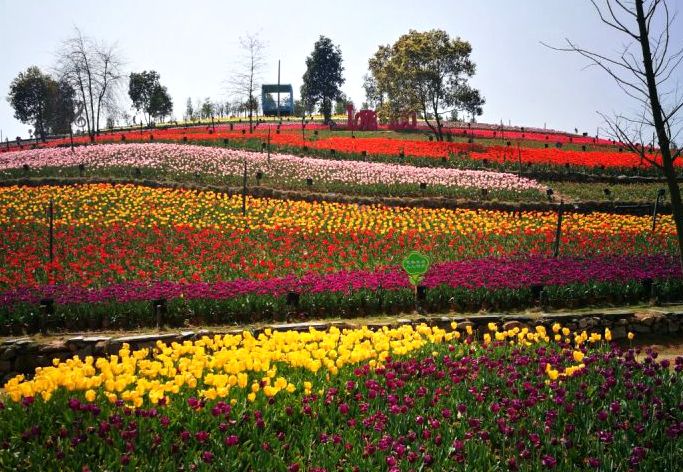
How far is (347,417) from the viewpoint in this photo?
5316 mm

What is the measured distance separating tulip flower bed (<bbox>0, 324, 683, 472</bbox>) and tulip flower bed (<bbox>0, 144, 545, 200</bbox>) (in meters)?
15.9

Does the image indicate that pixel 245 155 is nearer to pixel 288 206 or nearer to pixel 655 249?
pixel 288 206

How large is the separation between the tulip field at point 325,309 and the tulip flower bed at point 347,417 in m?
0.03

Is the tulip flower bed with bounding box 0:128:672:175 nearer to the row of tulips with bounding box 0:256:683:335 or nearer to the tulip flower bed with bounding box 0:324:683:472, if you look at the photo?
the row of tulips with bounding box 0:256:683:335

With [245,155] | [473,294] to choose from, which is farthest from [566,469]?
[245,155]

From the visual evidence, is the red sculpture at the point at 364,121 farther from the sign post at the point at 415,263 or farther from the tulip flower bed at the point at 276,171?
the sign post at the point at 415,263

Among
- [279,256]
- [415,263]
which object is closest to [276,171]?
[279,256]

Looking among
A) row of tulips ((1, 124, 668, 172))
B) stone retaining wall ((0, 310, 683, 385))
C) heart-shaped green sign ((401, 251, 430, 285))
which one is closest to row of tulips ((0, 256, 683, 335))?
stone retaining wall ((0, 310, 683, 385))

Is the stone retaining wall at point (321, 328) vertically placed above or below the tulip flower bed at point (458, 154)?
below

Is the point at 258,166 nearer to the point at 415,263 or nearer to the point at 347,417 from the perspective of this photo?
the point at 415,263

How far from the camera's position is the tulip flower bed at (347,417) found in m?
4.38

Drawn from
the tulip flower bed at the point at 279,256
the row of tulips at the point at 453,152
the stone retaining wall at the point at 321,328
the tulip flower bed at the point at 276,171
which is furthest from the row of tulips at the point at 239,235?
the row of tulips at the point at 453,152

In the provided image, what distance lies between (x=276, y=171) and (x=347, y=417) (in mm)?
20406

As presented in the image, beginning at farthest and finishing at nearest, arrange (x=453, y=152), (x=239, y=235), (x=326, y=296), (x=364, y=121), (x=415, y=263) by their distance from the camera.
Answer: (x=364, y=121) → (x=453, y=152) → (x=239, y=235) → (x=326, y=296) → (x=415, y=263)
